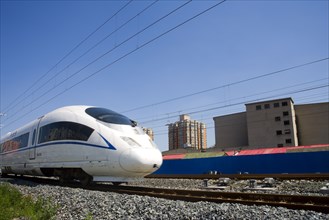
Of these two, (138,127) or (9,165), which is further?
(9,165)

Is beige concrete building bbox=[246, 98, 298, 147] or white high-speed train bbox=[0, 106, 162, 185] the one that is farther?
beige concrete building bbox=[246, 98, 298, 147]

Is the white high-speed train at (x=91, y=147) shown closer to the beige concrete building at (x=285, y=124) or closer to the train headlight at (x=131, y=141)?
the train headlight at (x=131, y=141)

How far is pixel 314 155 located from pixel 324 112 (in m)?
47.7

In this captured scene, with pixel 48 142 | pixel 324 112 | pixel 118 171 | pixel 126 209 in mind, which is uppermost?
pixel 324 112

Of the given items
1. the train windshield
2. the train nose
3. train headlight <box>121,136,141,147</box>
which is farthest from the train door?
the train nose

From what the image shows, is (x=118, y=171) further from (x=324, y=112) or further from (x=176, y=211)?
(x=324, y=112)

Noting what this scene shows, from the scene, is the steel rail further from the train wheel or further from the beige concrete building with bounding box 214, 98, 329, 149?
the beige concrete building with bounding box 214, 98, 329, 149

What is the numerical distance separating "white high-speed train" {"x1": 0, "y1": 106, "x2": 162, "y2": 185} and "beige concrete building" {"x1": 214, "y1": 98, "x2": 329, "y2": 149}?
58824 mm

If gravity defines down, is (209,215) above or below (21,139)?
below

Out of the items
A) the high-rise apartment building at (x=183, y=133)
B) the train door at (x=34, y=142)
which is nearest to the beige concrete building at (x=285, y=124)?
the high-rise apartment building at (x=183, y=133)

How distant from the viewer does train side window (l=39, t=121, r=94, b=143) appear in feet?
38.0

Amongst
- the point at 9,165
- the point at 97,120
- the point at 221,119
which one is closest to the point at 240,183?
the point at 97,120

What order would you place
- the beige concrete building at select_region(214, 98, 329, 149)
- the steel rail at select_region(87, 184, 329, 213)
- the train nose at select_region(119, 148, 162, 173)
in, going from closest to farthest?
the steel rail at select_region(87, 184, 329, 213) < the train nose at select_region(119, 148, 162, 173) < the beige concrete building at select_region(214, 98, 329, 149)

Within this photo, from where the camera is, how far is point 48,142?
13.5 meters
